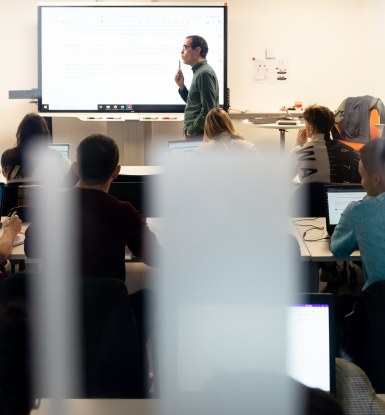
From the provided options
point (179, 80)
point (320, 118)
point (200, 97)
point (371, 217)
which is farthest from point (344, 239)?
point (179, 80)

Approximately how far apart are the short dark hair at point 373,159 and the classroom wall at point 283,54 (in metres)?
3.22

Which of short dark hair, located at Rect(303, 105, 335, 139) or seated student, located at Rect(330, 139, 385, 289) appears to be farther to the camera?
short dark hair, located at Rect(303, 105, 335, 139)

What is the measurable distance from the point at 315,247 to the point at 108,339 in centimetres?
94

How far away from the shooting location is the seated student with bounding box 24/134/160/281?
4.74 ft

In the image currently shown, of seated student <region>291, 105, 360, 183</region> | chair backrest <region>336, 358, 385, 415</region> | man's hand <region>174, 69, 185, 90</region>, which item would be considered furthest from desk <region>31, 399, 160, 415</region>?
man's hand <region>174, 69, 185, 90</region>

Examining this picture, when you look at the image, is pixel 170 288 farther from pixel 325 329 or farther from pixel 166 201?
pixel 325 329

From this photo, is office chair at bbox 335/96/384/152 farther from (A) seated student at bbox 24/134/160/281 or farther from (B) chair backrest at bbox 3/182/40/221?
(A) seated student at bbox 24/134/160/281

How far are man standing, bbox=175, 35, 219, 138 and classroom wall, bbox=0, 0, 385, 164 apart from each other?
114cm

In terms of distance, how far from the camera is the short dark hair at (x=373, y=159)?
5.11ft

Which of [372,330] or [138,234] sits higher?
[138,234]

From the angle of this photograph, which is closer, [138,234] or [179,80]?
[138,234]

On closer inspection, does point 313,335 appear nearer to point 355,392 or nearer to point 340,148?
point 355,392

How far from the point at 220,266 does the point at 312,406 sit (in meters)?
0.13

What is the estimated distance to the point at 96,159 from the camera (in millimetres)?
1523
